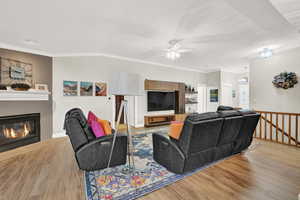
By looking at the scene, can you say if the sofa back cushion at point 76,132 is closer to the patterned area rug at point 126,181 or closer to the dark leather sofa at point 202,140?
the patterned area rug at point 126,181

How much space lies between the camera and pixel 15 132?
142 inches

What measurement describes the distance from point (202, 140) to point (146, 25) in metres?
2.47

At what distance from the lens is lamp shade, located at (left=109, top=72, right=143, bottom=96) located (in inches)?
81.1

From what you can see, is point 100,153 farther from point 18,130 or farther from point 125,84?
point 18,130

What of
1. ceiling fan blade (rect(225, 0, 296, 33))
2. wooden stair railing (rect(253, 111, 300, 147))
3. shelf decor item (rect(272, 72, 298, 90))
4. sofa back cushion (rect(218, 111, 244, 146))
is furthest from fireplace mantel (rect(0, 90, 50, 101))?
shelf decor item (rect(272, 72, 298, 90))

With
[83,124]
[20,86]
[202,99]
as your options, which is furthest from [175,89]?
[20,86]

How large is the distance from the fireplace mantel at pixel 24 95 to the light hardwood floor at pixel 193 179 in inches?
52.1

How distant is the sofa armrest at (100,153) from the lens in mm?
2156

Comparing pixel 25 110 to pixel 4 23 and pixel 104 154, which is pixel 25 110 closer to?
pixel 4 23

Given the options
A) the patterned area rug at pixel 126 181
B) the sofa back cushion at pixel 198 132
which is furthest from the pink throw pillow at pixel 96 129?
the sofa back cushion at pixel 198 132

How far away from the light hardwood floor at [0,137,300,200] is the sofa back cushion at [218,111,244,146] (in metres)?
0.51

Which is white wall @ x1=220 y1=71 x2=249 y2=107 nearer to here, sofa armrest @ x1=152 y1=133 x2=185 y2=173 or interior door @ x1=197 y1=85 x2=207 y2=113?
interior door @ x1=197 y1=85 x2=207 y2=113

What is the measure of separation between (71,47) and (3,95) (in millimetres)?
1996

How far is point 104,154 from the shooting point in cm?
227
